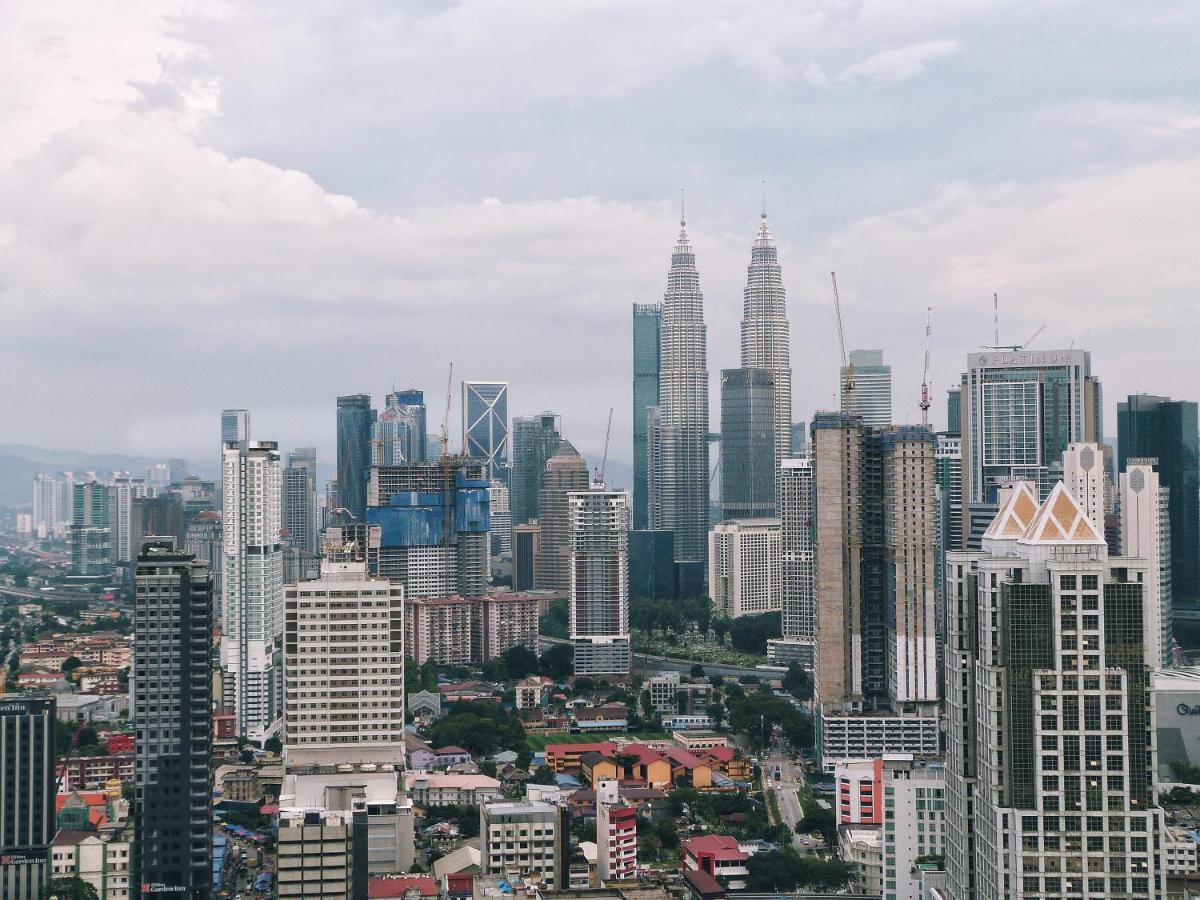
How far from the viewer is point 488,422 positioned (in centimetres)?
5422

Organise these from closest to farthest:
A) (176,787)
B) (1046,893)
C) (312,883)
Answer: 1. (1046,893)
2. (312,883)
3. (176,787)

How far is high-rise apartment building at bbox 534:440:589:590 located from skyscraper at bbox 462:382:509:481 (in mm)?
8092

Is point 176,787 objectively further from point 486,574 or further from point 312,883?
point 486,574

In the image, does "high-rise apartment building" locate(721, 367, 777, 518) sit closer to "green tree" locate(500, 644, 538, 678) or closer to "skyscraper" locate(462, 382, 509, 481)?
"skyscraper" locate(462, 382, 509, 481)

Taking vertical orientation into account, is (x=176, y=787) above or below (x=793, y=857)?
above

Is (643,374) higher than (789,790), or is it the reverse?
(643,374)

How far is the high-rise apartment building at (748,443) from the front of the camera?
5175cm

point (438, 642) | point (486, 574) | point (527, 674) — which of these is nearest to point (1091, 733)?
point (527, 674)

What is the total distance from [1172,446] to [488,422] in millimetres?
26232

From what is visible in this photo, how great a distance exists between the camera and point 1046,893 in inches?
315

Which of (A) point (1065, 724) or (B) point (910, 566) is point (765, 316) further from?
(A) point (1065, 724)

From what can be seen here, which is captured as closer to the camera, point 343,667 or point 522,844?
point 522,844

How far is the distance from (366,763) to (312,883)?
348cm

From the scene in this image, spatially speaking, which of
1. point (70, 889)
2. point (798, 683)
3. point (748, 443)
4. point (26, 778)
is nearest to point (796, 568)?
point (798, 683)
